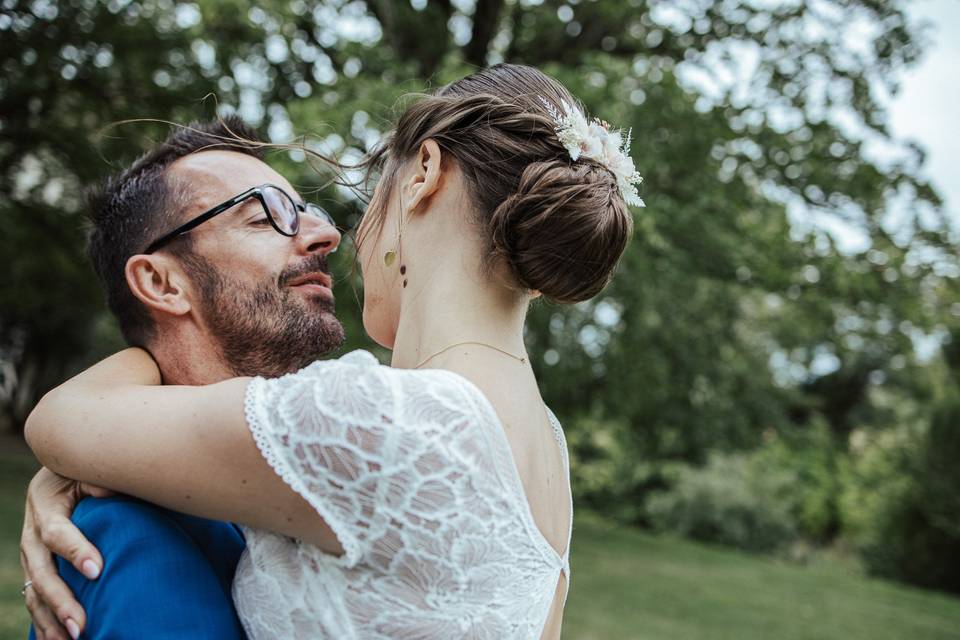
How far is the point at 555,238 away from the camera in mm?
1692

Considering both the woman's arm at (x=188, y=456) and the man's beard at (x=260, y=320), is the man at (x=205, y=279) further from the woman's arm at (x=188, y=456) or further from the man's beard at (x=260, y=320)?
the woman's arm at (x=188, y=456)

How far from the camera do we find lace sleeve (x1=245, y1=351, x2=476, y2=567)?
4.79ft

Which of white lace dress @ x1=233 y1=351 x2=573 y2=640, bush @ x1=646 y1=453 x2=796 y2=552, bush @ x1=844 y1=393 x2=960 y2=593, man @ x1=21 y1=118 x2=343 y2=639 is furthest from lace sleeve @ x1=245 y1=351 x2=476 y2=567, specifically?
bush @ x1=646 y1=453 x2=796 y2=552

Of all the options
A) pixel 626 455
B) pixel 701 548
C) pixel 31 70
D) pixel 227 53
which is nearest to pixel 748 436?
pixel 701 548

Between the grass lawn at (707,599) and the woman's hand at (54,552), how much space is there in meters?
A: 6.40

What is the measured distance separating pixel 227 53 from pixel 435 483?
398 inches

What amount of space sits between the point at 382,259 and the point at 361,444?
58 cm

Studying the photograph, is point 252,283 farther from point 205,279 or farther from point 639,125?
point 639,125

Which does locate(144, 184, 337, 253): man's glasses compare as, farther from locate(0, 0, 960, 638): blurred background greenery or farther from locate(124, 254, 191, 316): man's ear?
locate(0, 0, 960, 638): blurred background greenery

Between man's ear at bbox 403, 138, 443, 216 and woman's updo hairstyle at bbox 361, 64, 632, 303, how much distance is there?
27 mm

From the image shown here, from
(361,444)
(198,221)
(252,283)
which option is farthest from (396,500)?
(198,221)

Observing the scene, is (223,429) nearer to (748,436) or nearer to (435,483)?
(435,483)

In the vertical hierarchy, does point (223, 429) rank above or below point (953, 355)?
above

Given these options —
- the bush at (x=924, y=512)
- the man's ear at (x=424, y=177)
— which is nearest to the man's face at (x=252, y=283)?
the man's ear at (x=424, y=177)
